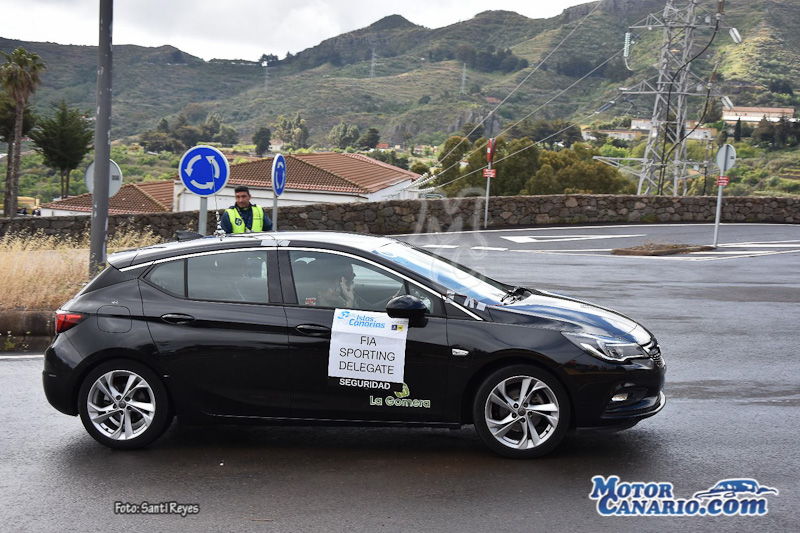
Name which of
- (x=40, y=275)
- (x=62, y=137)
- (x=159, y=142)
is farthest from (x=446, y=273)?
(x=159, y=142)

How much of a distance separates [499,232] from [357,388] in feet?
72.0

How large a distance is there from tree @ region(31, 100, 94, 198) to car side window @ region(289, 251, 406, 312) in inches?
2923

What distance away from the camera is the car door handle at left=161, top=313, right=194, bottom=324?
6.18 m

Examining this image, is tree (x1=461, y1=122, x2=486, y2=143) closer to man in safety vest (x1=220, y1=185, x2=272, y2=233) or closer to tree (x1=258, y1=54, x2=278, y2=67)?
tree (x1=258, y1=54, x2=278, y2=67)

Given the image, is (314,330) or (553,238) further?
(553,238)

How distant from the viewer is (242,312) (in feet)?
20.2

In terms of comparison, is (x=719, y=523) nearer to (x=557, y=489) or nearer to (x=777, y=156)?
(x=557, y=489)

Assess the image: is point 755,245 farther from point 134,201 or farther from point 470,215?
point 134,201

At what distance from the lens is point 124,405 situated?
243 inches

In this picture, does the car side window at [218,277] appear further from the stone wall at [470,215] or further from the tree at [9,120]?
the tree at [9,120]

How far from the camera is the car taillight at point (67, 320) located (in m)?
6.31

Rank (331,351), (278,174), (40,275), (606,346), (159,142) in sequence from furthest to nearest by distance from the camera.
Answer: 1. (159,142)
2. (278,174)
3. (40,275)
4. (331,351)
5. (606,346)

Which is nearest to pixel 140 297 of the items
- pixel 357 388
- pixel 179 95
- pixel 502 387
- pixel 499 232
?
pixel 357 388
